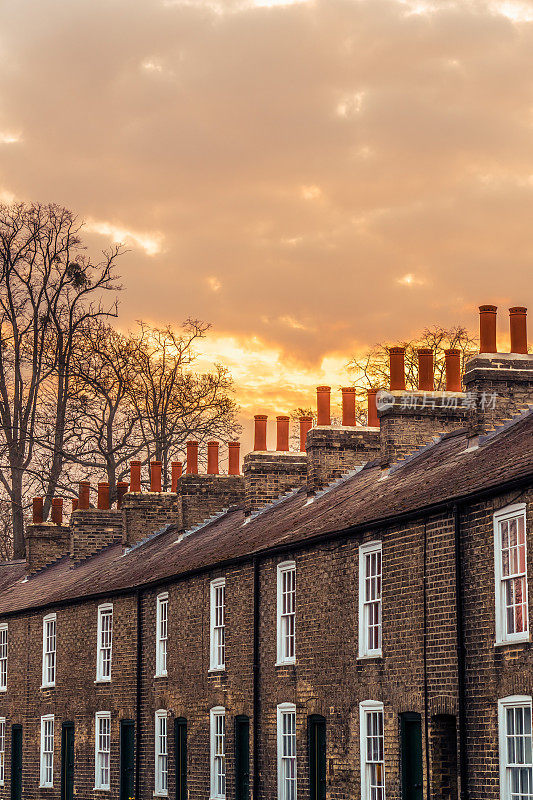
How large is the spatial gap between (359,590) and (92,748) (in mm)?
15055

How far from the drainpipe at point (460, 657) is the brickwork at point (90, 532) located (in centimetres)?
2544

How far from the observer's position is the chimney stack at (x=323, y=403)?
31203 mm

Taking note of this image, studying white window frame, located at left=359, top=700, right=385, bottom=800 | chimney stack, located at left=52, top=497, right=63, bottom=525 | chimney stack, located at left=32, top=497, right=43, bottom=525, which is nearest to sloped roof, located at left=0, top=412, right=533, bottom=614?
white window frame, located at left=359, top=700, right=385, bottom=800

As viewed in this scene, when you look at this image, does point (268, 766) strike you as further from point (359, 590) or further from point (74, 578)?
point (74, 578)

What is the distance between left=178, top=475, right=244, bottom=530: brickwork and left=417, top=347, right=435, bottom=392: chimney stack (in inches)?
429

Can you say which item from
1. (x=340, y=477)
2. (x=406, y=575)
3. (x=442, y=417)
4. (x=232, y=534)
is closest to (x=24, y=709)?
(x=232, y=534)

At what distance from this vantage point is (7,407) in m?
53.9

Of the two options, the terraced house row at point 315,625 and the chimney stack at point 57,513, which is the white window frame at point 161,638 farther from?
the chimney stack at point 57,513

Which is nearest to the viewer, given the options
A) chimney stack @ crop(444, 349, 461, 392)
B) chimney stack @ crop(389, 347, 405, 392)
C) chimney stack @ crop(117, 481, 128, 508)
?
chimney stack @ crop(444, 349, 461, 392)

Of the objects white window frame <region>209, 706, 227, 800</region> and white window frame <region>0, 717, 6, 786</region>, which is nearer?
white window frame <region>209, 706, 227, 800</region>

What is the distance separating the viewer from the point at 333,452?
3028cm

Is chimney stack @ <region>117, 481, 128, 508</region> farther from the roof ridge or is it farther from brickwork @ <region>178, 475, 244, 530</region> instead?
the roof ridge

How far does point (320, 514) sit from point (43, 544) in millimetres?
23071

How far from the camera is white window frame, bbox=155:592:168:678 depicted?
3259 cm
